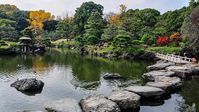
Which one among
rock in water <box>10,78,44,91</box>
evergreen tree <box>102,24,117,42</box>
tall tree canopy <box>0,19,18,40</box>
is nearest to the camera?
rock in water <box>10,78,44,91</box>

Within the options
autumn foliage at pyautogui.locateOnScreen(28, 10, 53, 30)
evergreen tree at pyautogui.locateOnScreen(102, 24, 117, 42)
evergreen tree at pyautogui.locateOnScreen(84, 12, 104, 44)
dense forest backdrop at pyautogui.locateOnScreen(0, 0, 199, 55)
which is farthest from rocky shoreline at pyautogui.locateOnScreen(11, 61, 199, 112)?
autumn foliage at pyautogui.locateOnScreen(28, 10, 53, 30)

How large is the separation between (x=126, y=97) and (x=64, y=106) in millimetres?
4949

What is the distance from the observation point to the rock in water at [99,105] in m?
19.9

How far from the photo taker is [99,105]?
20.2m

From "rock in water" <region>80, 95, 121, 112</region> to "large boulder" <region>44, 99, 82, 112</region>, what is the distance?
1.86 ft

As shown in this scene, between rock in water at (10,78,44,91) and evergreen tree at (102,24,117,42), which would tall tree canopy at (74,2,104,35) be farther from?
rock in water at (10,78,44,91)

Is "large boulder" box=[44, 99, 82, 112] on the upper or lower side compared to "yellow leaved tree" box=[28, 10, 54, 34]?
lower

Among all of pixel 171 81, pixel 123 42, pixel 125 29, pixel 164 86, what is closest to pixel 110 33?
pixel 125 29

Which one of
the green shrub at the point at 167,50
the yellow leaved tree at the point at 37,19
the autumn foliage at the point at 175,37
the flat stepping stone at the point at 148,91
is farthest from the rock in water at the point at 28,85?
the yellow leaved tree at the point at 37,19

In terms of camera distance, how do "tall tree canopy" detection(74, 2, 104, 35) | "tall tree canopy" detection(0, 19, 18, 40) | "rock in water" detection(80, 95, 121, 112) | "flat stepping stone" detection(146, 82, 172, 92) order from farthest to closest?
"tall tree canopy" detection(74, 2, 104, 35) → "tall tree canopy" detection(0, 19, 18, 40) → "flat stepping stone" detection(146, 82, 172, 92) → "rock in water" detection(80, 95, 121, 112)

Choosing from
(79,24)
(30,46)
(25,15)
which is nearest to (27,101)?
(30,46)

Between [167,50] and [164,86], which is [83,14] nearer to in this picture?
[167,50]

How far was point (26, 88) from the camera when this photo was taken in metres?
27.4

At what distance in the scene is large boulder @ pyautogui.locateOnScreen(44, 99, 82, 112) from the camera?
20.1 meters
